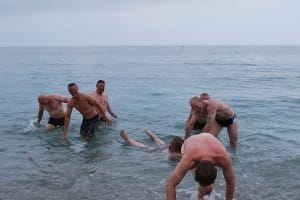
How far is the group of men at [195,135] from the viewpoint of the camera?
17.6ft

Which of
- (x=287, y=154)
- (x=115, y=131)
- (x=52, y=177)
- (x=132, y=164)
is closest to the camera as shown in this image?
(x=52, y=177)

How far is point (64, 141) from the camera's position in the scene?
12375 millimetres

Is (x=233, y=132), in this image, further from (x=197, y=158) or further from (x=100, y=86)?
(x=197, y=158)

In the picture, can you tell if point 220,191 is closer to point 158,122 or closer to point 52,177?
point 52,177

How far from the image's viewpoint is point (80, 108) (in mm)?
12078

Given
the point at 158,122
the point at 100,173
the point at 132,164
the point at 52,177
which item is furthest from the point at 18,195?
the point at 158,122

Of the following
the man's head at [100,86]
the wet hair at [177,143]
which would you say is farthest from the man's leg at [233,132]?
the man's head at [100,86]

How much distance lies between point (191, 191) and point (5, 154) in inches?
207

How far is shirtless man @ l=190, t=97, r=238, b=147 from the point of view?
975 cm

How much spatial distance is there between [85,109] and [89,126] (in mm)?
645

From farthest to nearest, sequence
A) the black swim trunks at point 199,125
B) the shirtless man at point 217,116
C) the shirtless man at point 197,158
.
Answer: the black swim trunks at point 199,125
the shirtless man at point 217,116
the shirtless man at point 197,158

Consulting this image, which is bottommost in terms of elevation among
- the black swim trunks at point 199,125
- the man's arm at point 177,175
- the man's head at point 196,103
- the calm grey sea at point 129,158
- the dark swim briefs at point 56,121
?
the calm grey sea at point 129,158

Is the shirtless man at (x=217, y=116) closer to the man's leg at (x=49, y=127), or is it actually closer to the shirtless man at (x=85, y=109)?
the shirtless man at (x=85, y=109)

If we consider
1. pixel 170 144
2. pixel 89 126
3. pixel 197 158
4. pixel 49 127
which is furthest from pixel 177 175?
pixel 49 127
